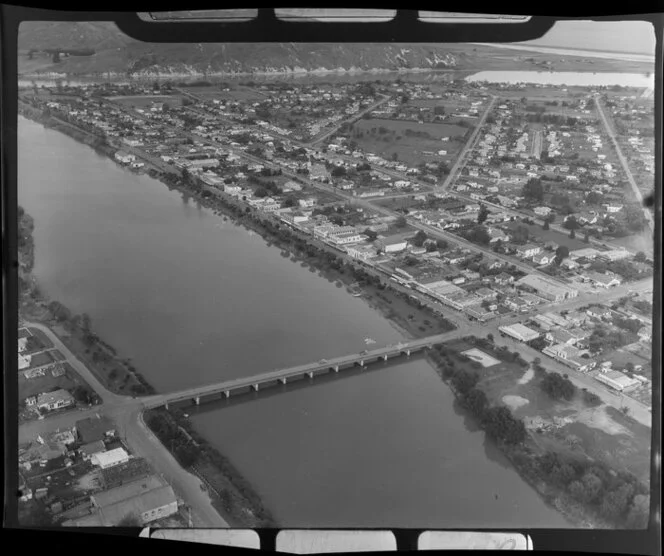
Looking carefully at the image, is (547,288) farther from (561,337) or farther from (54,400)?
(54,400)

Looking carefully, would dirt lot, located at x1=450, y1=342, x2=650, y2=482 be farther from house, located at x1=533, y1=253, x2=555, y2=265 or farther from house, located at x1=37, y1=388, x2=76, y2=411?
house, located at x1=37, y1=388, x2=76, y2=411

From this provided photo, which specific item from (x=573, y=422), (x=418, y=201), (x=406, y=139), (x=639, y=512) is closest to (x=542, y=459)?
(x=573, y=422)

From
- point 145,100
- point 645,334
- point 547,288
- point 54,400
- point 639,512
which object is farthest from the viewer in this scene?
point 145,100

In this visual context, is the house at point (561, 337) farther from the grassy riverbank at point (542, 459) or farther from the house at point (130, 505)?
the house at point (130, 505)

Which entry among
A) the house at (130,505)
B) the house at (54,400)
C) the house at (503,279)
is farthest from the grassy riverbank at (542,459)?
the house at (54,400)

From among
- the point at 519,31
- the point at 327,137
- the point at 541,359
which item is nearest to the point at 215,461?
the point at 541,359

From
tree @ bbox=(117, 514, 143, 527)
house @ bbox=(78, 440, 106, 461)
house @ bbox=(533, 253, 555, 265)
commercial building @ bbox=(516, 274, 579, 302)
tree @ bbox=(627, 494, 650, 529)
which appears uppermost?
house @ bbox=(533, 253, 555, 265)

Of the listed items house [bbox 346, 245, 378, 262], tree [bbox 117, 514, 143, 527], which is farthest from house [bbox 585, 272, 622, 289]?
tree [bbox 117, 514, 143, 527]
